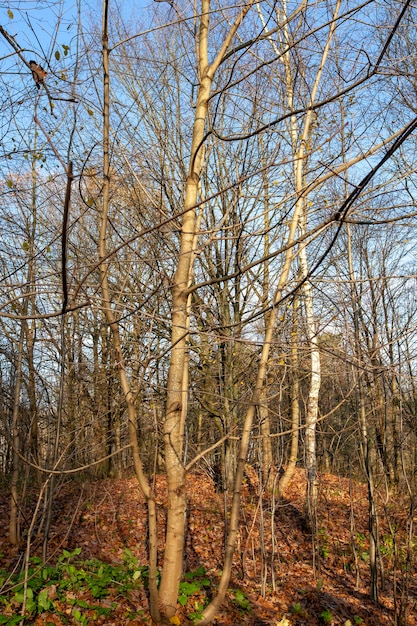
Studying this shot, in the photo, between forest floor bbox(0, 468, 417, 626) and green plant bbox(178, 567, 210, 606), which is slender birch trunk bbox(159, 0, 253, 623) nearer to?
forest floor bbox(0, 468, 417, 626)

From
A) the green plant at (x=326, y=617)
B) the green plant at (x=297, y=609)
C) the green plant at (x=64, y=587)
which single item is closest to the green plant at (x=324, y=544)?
the green plant at (x=297, y=609)

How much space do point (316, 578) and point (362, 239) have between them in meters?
5.48

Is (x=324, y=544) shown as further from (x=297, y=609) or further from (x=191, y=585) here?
(x=191, y=585)

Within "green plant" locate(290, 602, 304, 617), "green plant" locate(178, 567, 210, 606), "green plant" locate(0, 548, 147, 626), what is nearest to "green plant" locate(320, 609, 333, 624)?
"green plant" locate(290, 602, 304, 617)

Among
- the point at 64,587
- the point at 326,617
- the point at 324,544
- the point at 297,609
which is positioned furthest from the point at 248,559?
the point at 64,587

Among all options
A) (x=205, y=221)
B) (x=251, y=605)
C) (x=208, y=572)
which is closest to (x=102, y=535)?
(x=208, y=572)

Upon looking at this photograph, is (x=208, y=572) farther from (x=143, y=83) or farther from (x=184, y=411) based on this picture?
(x=143, y=83)

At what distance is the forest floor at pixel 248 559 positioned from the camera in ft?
12.9

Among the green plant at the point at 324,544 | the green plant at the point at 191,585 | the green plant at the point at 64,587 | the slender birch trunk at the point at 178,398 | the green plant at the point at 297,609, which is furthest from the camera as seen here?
the green plant at the point at 324,544

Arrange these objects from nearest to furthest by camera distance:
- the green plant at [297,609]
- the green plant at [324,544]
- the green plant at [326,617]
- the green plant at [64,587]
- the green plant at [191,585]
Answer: the green plant at [64,587]
the green plant at [191,585]
the green plant at [326,617]
the green plant at [297,609]
the green plant at [324,544]

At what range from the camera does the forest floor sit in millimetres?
3924

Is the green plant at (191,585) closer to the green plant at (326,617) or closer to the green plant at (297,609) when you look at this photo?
the green plant at (297,609)

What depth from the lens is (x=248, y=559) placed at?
244 inches

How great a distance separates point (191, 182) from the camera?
340 centimetres
